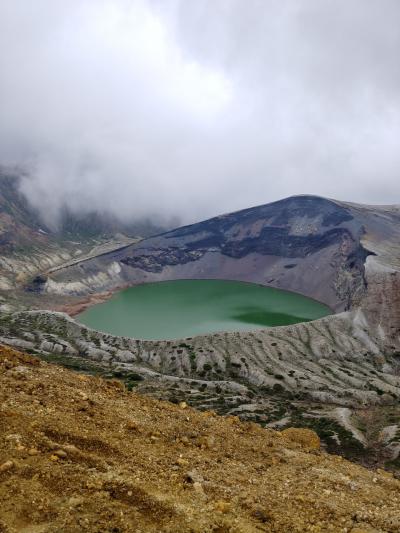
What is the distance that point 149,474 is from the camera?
41.3 feet

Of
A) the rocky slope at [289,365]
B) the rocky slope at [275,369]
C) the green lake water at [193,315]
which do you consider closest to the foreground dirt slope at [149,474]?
the rocky slope at [275,369]

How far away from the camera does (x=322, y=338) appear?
122062 mm

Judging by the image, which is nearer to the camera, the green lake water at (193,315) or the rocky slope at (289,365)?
the rocky slope at (289,365)

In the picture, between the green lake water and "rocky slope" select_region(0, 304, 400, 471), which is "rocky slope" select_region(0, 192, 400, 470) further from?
the green lake water

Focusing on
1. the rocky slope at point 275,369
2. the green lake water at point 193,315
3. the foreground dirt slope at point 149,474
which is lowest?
the foreground dirt slope at point 149,474

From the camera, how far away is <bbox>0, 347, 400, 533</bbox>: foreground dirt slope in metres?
10.6

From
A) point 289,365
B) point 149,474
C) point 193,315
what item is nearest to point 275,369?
point 289,365

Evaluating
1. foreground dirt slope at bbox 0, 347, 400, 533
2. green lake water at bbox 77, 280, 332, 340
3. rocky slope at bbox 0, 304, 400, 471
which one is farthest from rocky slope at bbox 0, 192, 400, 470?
foreground dirt slope at bbox 0, 347, 400, 533

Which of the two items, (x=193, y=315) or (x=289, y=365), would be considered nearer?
(x=289, y=365)

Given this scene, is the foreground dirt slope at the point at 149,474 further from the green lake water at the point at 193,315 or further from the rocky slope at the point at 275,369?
the green lake water at the point at 193,315

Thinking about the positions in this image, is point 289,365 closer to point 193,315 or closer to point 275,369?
point 275,369

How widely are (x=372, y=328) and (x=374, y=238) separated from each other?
3173 inches

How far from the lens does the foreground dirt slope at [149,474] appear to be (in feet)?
34.7

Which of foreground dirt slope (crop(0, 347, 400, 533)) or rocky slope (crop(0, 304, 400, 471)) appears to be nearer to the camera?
foreground dirt slope (crop(0, 347, 400, 533))
